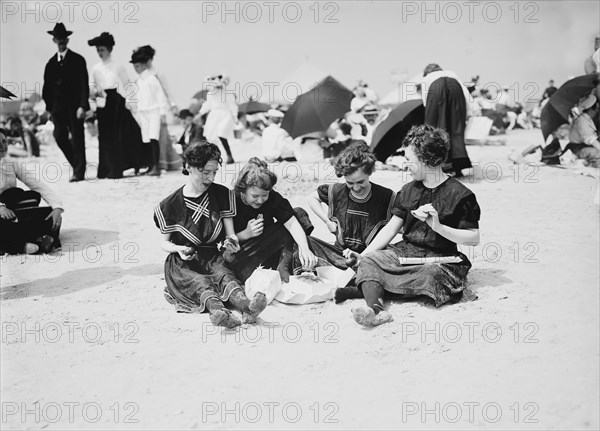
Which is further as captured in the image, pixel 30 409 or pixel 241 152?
pixel 241 152

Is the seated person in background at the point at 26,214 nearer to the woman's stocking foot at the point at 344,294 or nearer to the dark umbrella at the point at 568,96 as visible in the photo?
the woman's stocking foot at the point at 344,294

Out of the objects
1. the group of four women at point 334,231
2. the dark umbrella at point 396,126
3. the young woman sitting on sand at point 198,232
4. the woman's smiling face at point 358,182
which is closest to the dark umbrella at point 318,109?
the dark umbrella at point 396,126

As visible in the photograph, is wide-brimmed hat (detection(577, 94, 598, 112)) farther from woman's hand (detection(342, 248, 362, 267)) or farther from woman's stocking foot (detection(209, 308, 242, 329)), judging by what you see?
woman's stocking foot (detection(209, 308, 242, 329))

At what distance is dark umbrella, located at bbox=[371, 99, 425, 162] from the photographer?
31.5ft

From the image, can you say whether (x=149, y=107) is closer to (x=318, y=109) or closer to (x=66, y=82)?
(x=66, y=82)

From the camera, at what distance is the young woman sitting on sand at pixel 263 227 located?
5.00 metres

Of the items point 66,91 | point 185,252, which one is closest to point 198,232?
point 185,252

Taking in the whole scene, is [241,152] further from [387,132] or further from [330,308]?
[330,308]

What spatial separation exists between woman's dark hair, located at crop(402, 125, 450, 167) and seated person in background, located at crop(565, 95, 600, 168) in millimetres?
6193

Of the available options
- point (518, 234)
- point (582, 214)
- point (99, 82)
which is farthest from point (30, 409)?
point (99, 82)

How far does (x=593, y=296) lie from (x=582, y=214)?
2.67m

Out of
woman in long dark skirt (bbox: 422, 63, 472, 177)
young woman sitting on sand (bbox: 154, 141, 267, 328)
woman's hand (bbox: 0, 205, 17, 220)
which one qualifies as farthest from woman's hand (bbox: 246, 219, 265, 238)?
woman in long dark skirt (bbox: 422, 63, 472, 177)

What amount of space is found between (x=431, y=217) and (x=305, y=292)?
40.8 inches

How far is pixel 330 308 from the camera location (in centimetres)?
475
